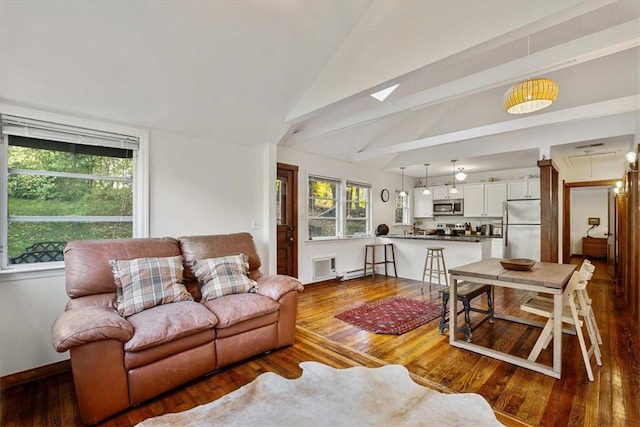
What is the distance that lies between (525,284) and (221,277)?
2.67 meters

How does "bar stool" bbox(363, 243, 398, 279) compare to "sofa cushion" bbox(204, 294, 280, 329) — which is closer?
"sofa cushion" bbox(204, 294, 280, 329)

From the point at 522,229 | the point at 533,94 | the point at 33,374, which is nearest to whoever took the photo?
the point at 533,94

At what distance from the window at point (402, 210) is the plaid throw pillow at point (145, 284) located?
5897mm

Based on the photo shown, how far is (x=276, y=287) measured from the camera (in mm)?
2793

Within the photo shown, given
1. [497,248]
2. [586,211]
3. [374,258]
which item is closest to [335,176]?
[374,258]

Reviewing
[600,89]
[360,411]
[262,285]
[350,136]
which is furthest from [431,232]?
[360,411]

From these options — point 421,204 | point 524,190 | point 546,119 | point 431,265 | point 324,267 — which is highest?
point 546,119

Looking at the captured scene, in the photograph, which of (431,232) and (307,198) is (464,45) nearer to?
(307,198)

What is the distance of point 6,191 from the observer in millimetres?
2383

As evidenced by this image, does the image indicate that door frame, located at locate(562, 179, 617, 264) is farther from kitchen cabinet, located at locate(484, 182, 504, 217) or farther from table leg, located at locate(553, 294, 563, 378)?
table leg, located at locate(553, 294, 563, 378)

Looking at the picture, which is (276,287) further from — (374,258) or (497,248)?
(497,248)

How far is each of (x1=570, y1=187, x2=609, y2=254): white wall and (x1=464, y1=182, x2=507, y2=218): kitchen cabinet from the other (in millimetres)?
4148

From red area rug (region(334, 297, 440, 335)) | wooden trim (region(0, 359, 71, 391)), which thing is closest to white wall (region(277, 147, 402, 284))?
red area rug (region(334, 297, 440, 335))

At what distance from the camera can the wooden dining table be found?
7.43 feet
